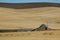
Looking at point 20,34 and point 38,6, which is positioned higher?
point 38,6

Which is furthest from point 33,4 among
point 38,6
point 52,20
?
point 52,20

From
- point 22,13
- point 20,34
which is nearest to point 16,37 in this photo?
point 20,34

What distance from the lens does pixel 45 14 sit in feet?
2.16

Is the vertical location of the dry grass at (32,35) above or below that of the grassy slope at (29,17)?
below

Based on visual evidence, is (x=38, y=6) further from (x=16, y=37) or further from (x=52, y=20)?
(x=16, y=37)

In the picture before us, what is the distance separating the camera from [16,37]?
59 centimetres

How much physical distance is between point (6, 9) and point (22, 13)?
9 cm

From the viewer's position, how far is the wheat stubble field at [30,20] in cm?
60

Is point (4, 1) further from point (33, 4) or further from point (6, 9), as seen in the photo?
point (33, 4)

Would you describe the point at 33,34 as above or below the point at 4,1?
below

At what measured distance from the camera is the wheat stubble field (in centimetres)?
60

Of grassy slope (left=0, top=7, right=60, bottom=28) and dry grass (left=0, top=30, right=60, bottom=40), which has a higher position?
grassy slope (left=0, top=7, right=60, bottom=28)

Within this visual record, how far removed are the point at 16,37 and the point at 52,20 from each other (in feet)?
0.71

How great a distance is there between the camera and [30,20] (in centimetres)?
64
